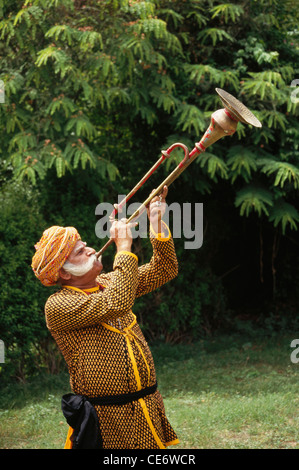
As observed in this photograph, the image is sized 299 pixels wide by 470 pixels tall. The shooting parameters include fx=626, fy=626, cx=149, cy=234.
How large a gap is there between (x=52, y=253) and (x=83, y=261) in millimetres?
141

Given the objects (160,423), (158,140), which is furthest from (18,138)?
(160,423)

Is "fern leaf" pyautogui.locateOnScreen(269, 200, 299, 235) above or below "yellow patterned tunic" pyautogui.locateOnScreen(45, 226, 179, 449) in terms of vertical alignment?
below

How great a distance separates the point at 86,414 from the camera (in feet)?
8.61

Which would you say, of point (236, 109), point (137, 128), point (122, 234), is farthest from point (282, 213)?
point (122, 234)

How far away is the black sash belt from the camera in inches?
103

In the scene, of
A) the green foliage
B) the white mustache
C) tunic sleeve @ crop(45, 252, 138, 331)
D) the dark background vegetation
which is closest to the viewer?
tunic sleeve @ crop(45, 252, 138, 331)

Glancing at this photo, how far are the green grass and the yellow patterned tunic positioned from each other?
2.21 metres

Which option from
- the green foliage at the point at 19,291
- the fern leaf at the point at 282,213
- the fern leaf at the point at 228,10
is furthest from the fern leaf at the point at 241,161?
the green foliage at the point at 19,291

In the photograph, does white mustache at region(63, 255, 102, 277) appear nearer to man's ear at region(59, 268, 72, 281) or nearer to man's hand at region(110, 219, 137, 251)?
man's ear at region(59, 268, 72, 281)

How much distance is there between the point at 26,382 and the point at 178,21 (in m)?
4.22

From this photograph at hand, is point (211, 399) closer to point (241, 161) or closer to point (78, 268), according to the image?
point (241, 161)

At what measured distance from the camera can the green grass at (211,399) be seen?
4902mm

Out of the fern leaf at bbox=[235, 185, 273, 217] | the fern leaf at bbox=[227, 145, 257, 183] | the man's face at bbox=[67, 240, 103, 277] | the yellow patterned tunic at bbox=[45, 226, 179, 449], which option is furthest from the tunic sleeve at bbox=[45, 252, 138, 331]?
the fern leaf at bbox=[235, 185, 273, 217]
